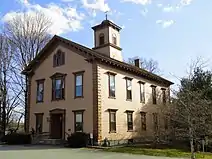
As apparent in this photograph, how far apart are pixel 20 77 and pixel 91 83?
17022 mm

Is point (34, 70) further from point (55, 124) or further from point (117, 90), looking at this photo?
point (117, 90)

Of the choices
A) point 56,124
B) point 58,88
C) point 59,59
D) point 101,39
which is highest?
point 101,39

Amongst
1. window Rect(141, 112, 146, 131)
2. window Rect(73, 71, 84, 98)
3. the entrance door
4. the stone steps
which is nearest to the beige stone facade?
the entrance door

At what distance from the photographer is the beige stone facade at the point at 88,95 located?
25.0 m

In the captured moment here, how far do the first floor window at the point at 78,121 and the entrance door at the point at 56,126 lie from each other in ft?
8.57

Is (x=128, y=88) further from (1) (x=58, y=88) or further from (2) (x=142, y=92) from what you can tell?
(1) (x=58, y=88)

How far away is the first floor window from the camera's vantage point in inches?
1005

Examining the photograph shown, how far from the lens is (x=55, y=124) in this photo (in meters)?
28.2

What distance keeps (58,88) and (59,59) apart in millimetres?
2896

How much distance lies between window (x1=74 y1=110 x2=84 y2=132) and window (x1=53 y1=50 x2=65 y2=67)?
5.38 meters

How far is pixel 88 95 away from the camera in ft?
83.6

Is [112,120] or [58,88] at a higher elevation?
[58,88]

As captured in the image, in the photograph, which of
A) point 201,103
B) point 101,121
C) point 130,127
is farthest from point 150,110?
point 201,103

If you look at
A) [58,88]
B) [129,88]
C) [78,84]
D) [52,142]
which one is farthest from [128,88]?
[52,142]
